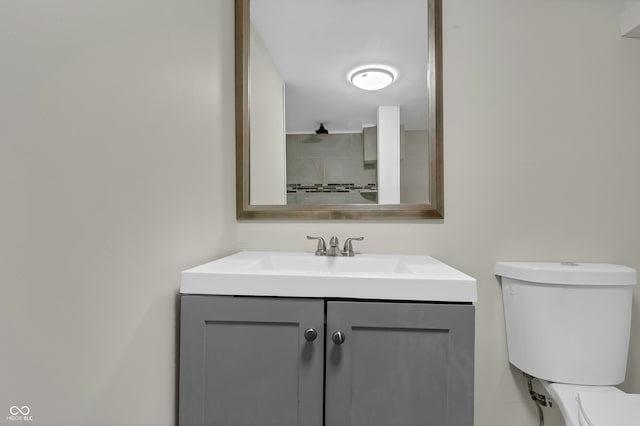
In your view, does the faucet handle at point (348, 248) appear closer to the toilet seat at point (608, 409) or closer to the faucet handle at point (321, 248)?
the faucet handle at point (321, 248)

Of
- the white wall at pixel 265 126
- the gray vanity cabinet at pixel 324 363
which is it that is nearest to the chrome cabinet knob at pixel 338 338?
the gray vanity cabinet at pixel 324 363

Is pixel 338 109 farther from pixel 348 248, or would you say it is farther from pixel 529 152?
pixel 529 152

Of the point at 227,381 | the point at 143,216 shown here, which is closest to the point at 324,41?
the point at 143,216

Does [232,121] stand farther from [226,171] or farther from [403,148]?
[403,148]

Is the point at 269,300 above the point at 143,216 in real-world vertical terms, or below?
below

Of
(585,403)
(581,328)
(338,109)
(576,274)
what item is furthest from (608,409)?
(338,109)

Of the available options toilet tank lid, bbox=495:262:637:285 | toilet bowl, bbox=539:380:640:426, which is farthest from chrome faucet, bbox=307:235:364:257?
toilet bowl, bbox=539:380:640:426

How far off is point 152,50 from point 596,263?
166cm

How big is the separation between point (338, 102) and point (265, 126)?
1.10ft

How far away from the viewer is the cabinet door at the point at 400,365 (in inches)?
30.6

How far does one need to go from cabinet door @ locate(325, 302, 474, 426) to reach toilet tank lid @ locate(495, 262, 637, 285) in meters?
0.50

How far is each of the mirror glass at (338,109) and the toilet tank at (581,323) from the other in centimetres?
48

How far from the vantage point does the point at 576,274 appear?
1.08m

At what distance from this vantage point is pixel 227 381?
0.82 m
